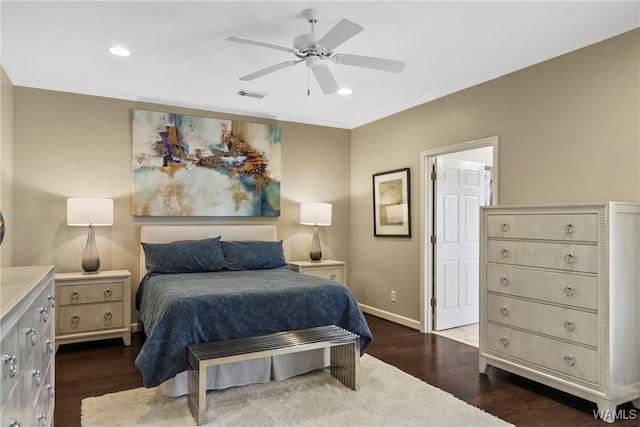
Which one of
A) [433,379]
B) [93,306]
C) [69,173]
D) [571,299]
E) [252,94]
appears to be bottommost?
[433,379]

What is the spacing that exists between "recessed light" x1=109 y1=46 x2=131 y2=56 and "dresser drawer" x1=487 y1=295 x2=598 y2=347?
350 cm

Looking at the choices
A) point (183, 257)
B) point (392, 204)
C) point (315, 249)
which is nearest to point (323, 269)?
point (315, 249)

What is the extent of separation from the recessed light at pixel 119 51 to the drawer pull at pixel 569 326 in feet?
12.5

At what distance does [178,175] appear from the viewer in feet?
15.5

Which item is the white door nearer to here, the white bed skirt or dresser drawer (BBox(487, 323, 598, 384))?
dresser drawer (BBox(487, 323, 598, 384))

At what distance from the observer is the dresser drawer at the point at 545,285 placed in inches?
105

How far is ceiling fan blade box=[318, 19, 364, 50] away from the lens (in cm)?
232

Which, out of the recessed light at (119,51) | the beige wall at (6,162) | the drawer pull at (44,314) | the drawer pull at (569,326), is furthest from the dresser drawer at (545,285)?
the beige wall at (6,162)

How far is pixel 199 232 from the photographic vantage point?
4770 millimetres

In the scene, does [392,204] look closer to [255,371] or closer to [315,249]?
[315,249]

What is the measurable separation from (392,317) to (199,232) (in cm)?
253

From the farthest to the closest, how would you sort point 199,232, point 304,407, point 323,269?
1. point 323,269
2. point 199,232
3. point 304,407

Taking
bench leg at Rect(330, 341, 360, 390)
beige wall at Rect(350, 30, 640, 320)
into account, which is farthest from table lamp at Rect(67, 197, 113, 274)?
beige wall at Rect(350, 30, 640, 320)

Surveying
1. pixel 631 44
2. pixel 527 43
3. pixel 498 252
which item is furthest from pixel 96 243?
pixel 631 44
